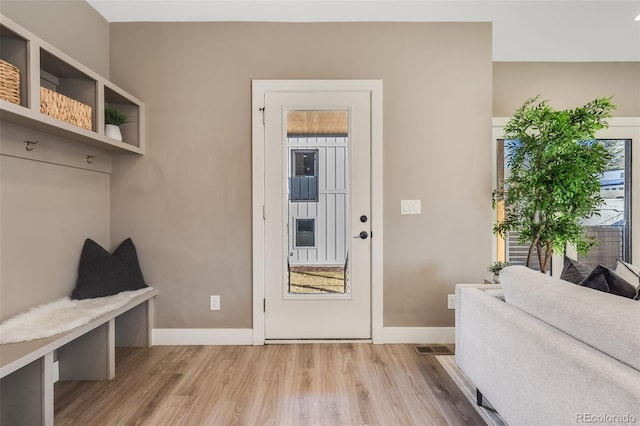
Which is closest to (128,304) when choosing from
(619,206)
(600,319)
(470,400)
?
(470,400)

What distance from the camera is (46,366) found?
4.78 ft

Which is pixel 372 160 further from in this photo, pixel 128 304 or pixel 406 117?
pixel 128 304

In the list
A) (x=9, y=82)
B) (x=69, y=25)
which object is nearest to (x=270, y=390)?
(x=9, y=82)

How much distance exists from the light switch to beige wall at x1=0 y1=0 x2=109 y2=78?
8.64 ft

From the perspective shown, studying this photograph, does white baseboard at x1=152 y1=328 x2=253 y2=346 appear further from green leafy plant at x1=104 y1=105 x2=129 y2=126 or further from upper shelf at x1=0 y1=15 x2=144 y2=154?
green leafy plant at x1=104 y1=105 x2=129 y2=126

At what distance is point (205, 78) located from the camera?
8.18 ft

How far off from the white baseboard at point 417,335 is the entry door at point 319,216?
18cm

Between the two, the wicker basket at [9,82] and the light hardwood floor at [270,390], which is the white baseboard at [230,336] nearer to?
the light hardwood floor at [270,390]

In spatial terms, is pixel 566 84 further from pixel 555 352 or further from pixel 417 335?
pixel 555 352

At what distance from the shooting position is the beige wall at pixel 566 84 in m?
3.12

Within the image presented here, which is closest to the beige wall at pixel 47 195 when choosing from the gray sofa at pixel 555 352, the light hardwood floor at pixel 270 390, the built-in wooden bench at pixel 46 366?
the built-in wooden bench at pixel 46 366

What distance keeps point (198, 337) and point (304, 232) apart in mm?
1225

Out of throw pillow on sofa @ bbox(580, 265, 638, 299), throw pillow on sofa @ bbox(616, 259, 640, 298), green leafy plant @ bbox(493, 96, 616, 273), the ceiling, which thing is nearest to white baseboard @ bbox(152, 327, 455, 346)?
green leafy plant @ bbox(493, 96, 616, 273)

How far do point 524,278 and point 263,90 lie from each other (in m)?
2.20
